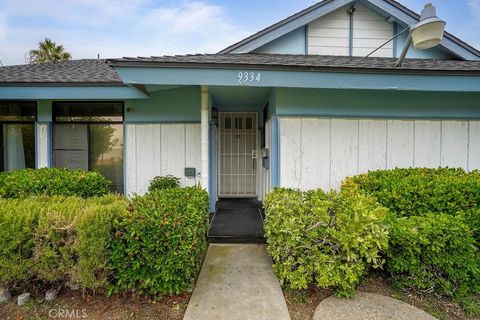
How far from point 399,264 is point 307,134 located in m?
2.51

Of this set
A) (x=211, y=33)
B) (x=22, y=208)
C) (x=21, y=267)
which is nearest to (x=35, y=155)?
(x=22, y=208)

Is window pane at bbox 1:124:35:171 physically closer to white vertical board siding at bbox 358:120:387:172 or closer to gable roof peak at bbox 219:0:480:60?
gable roof peak at bbox 219:0:480:60

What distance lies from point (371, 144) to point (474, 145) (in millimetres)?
2104

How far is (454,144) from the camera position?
4.84 meters

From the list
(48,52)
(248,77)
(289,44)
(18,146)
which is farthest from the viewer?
(48,52)

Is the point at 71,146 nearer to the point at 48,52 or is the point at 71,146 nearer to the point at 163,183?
the point at 163,183

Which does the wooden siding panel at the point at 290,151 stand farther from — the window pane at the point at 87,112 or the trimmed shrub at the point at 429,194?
the window pane at the point at 87,112

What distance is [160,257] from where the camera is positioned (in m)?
2.54

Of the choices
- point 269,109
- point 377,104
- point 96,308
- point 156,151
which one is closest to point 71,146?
point 156,151

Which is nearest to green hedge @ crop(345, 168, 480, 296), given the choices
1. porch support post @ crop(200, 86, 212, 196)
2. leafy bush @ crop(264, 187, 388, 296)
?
leafy bush @ crop(264, 187, 388, 296)

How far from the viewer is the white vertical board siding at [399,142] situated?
4.77 metres

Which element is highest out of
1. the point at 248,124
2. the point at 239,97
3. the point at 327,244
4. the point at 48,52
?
the point at 48,52

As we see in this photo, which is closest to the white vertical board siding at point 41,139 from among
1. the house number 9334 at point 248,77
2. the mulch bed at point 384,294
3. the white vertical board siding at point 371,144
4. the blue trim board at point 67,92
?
the blue trim board at point 67,92

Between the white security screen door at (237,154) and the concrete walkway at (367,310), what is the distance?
4.40 metres
